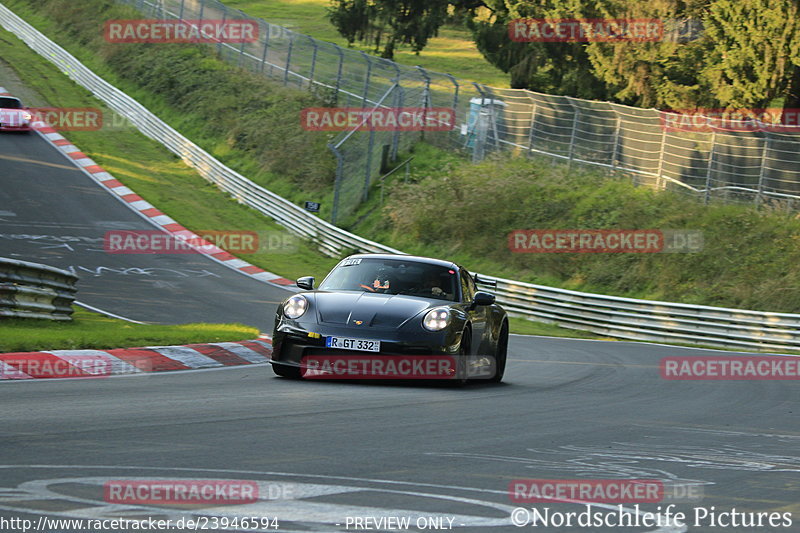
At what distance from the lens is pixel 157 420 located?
22.7ft

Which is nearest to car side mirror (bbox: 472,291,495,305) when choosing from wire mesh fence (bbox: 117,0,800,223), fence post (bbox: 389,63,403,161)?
wire mesh fence (bbox: 117,0,800,223)

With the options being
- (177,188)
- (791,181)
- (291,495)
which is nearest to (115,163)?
(177,188)

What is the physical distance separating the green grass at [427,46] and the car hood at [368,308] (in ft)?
170

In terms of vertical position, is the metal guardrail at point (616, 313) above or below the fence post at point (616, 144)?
below

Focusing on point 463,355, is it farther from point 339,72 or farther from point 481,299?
point 339,72

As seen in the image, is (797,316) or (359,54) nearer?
(797,316)

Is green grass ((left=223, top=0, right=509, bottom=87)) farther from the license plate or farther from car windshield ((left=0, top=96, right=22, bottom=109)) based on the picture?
the license plate

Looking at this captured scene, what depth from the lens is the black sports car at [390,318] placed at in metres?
9.87

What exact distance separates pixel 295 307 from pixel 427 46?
73.2 m

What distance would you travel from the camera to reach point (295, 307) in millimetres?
10281

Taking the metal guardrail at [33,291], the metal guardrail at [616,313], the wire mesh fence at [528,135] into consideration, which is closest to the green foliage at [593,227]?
the wire mesh fence at [528,135]

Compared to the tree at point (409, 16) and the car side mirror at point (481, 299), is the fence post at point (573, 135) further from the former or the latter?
the car side mirror at point (481, 299)

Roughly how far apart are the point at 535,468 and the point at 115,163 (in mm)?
34765

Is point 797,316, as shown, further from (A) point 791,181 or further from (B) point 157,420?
(B) point 157,420
